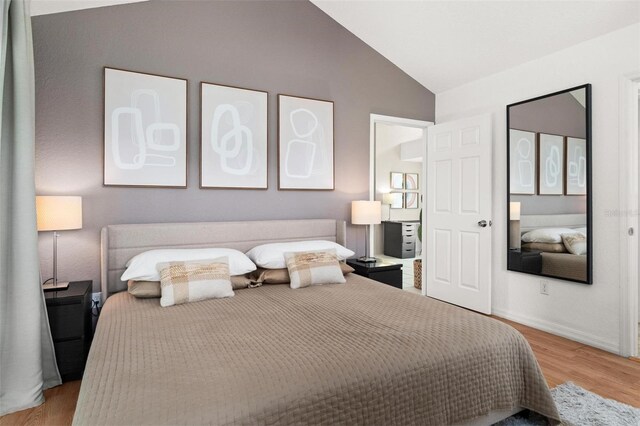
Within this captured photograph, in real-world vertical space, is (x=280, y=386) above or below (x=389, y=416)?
above

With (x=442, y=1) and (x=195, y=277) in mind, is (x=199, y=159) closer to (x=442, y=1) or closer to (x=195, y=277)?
(x=195, y=277)

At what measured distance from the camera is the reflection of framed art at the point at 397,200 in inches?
312

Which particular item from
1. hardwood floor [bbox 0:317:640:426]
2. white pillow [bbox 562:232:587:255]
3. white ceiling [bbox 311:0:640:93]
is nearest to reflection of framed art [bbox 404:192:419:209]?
white ceiling [bbox 311:0:640:93]

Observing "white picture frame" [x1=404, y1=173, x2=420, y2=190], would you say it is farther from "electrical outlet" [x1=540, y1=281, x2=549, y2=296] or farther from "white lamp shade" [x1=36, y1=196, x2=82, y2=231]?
"white lamp shade" [x1=36, y1=196, x2=82, y2=231]

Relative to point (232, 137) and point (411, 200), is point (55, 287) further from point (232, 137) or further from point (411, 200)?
point (411, 200)

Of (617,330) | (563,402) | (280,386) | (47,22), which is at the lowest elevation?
(563,402)

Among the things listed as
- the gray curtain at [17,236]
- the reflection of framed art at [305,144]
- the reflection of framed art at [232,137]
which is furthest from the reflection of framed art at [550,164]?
the gray curtain at [17,236]

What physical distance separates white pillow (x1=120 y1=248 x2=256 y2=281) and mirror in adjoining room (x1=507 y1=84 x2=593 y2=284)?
2591 millimetres

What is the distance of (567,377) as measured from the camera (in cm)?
244

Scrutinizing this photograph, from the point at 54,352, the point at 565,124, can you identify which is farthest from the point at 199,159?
the point at 565,124

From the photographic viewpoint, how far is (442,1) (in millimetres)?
3125

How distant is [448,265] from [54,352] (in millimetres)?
3630

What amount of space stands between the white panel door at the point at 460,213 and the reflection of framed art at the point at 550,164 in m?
0.46

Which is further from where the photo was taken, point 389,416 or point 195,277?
point 195,277
